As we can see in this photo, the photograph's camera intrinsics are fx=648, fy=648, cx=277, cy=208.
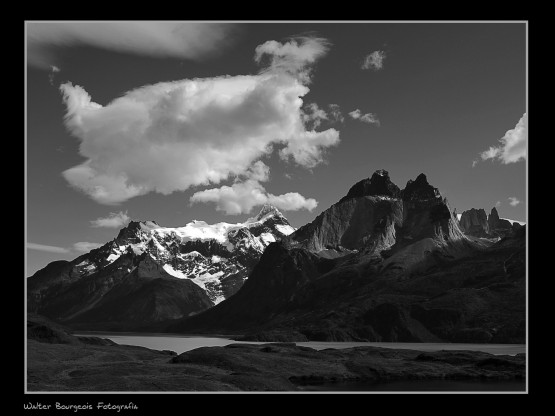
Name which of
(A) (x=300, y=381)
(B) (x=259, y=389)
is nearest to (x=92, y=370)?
(B) (x=259, y=389)

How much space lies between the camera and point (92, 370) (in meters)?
143
